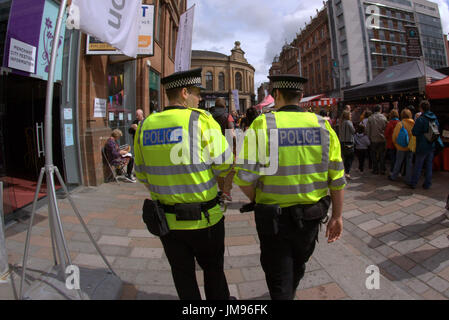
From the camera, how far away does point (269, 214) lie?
166 cm

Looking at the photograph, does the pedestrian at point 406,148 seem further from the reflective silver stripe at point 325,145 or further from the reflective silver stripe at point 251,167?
the reflective silver stripe at point 251,167

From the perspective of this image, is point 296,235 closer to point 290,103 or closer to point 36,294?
point 290,103

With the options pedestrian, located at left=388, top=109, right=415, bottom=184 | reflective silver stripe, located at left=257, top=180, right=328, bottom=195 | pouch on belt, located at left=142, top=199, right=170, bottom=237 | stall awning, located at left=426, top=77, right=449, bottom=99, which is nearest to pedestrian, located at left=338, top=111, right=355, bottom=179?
pedestrian, located at left=388, top=109, right=415, bottom=184

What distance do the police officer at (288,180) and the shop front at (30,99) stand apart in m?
4.14

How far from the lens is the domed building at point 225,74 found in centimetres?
4953

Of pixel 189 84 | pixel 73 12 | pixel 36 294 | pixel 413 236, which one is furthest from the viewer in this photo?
pixel 413 236

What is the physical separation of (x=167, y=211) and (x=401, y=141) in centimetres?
623

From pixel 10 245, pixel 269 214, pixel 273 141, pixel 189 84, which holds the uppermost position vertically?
pixel 189 84

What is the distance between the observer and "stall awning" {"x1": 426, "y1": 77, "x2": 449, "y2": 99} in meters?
6.26

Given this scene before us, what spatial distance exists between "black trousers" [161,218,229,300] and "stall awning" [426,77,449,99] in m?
7.40

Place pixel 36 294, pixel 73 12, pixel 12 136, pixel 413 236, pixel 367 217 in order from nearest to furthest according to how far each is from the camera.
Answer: pixel 36 294, pixel 73 12, pixel 413 236, pixel 367 217, pixel 12 136

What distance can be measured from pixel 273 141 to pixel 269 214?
0.49 m

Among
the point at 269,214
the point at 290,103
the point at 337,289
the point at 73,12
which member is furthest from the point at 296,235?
the point at 73,12

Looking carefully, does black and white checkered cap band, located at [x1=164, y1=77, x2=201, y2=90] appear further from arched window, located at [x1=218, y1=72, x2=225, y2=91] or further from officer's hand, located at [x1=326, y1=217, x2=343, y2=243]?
arched window, located at [x1=218, y1=72, x2=225, y2=91]
